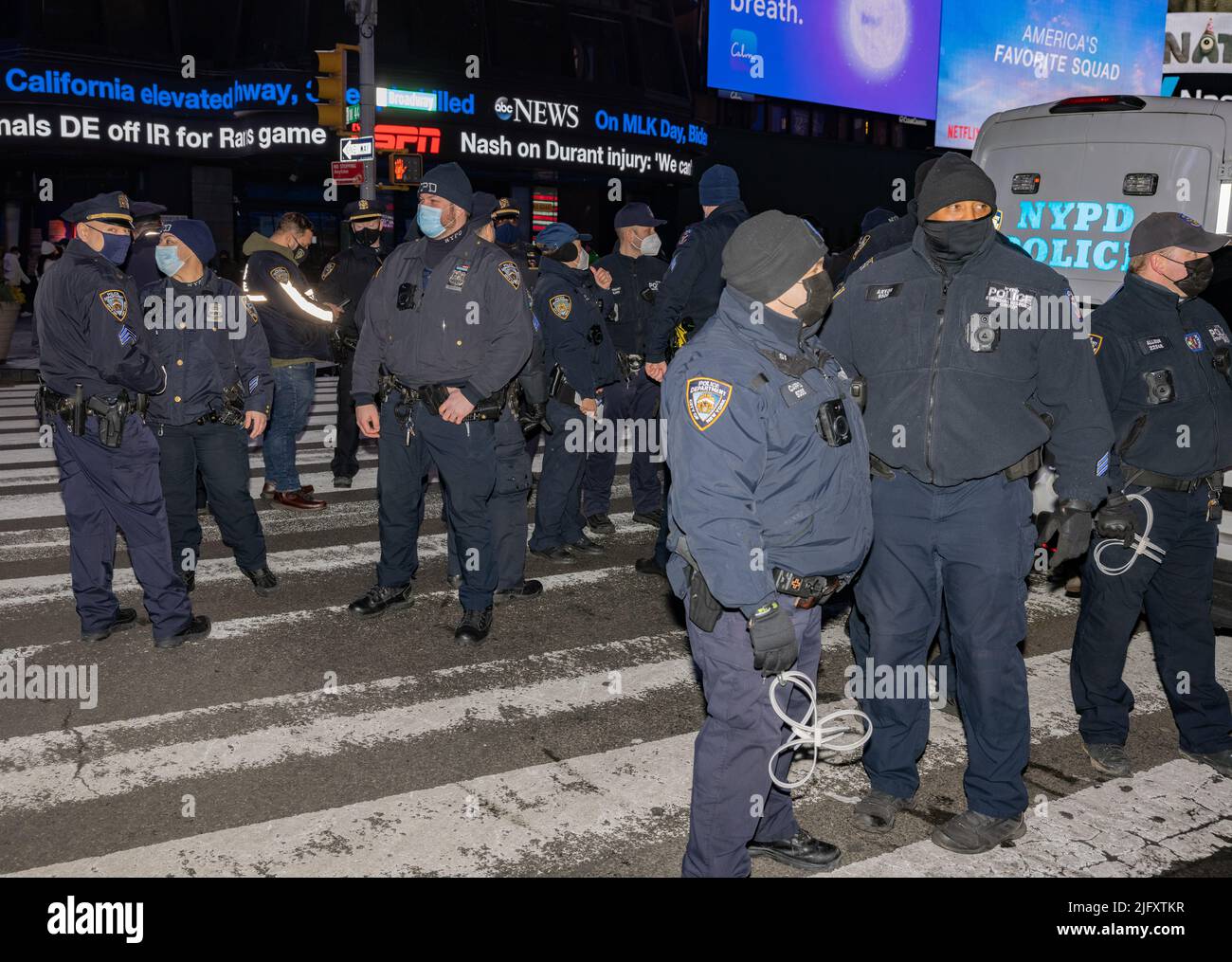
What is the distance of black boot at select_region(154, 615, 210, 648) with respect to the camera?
244 inches

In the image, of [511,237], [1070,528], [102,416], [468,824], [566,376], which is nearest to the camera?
[1070,528]

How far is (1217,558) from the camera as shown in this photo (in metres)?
6.04

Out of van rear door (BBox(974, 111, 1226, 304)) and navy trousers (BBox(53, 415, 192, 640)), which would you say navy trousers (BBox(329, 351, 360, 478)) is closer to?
navy trousers (BBox(53, 415, 192, 640))

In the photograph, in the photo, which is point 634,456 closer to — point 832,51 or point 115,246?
point 115,246

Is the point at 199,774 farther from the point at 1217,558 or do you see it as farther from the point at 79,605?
the point at 1217,558

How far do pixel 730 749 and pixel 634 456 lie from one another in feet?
19.5

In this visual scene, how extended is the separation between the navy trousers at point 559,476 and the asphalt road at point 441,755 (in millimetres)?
931

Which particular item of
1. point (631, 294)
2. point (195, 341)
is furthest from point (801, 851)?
point (631, 294)

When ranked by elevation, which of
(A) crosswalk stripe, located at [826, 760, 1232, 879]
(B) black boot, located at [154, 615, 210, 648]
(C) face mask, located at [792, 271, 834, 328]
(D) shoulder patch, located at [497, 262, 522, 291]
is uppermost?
(D) shoulder patch, located at [497, 262, 522, 291]

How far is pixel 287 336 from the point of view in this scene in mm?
9609

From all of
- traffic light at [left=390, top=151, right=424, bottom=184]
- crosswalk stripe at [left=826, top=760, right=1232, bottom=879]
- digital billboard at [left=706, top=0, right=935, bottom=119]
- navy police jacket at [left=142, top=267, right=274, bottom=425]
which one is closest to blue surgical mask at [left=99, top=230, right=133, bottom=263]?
navy police jacket at [left=142, top=267, right=274, bottom=425]

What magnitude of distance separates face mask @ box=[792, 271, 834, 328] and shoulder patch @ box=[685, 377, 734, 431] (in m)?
0.43

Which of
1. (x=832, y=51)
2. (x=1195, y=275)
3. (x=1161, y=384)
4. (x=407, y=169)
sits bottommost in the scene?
(x=1161, y=384)

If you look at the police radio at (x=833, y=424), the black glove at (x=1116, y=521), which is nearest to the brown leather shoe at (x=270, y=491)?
the black glove at (x=1116, y=521)
